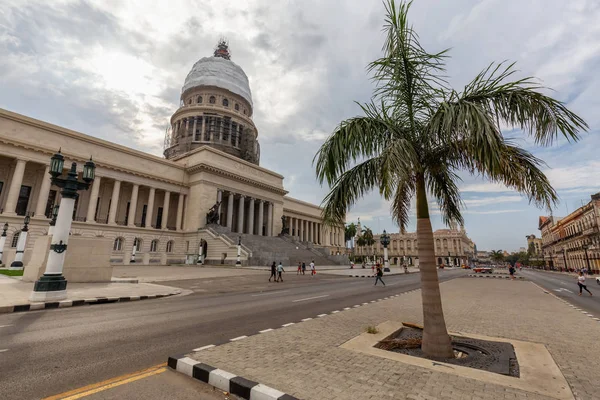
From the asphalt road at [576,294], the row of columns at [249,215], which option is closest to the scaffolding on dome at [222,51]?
the row of columns at [249,215]

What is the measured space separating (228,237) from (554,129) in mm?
39347

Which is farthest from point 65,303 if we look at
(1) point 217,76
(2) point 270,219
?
(1) point 217,76

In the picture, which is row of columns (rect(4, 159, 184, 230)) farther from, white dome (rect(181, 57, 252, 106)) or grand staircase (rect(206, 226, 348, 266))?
white dome (rect(181, 57, 252, 106))

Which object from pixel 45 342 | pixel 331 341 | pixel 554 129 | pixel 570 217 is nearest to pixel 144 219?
pixel 45 342

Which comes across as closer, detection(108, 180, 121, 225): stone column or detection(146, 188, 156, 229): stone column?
detection(108, 180, 121, 225): stone column

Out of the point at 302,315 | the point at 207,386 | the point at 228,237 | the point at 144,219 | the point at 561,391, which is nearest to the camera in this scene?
the point at 561,391

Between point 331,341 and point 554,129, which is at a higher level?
point 554,129

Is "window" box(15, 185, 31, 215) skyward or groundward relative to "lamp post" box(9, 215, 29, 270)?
skyward

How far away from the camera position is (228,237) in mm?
40531

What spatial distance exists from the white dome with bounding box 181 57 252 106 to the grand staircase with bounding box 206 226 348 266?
3809 cm

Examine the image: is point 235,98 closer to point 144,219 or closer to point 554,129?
point 144,219

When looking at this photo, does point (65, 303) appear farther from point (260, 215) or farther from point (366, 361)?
point (260, 215)

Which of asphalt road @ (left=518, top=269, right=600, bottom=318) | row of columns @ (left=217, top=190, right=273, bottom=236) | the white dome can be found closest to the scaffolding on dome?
the white dome

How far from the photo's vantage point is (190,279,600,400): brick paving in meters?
3.46
